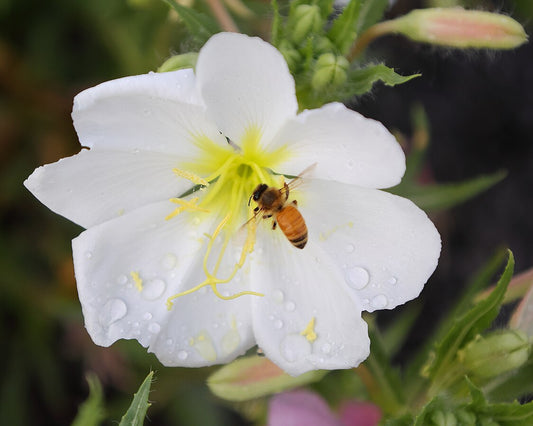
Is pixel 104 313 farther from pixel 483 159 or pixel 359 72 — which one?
pixel 483 159

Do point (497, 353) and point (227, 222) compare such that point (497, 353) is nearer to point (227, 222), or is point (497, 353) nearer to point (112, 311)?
point (227, 222)

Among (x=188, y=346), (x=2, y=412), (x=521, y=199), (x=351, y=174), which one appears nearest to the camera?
(x=351, y=174)

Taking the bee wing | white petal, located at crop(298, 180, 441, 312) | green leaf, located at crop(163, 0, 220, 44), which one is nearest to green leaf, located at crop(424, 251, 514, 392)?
white petal, located at crop(298, 180, 441, 312)

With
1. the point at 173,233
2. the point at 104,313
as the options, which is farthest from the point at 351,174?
the point at 104,313

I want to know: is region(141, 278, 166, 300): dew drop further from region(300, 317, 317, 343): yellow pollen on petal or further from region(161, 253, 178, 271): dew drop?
region(300, 317, 317, 343): yellow pollen on petal

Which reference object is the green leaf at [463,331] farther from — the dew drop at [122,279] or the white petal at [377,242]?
the dew drop at [122,279]

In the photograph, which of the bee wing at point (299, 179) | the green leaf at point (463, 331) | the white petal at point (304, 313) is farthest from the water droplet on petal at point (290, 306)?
the green leaf at point (463, 331)
